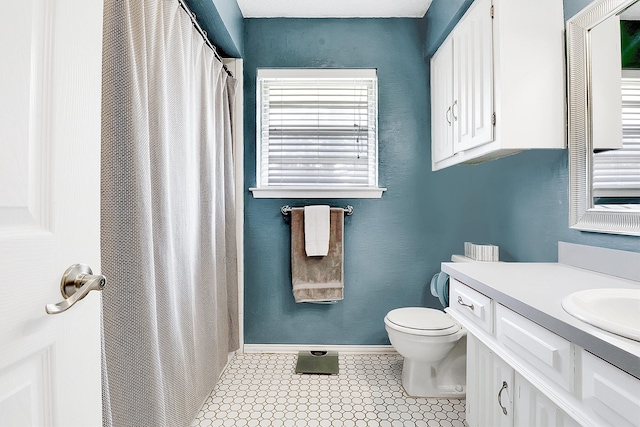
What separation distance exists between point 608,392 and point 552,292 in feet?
1.29

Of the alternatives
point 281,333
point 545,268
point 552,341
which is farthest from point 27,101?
point 281,333

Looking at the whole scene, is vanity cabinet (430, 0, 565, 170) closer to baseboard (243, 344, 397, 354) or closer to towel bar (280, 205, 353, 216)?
towel bar (280, 205, 353, 216)

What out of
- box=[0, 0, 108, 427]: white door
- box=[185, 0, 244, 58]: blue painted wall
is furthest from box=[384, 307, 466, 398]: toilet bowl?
box=[185, 0, 244, 58]: blue painted wall

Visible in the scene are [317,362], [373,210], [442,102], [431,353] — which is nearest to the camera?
Result: [431,353]

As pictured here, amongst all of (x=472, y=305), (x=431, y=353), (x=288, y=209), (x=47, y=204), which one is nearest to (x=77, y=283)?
(x=47, y=204)

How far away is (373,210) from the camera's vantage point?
2.54 meters

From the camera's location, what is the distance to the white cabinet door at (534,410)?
92 centimetres

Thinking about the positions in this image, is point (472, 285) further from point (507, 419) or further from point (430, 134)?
point (430, 134)

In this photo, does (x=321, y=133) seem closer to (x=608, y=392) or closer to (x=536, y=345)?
(x=536, y=345)

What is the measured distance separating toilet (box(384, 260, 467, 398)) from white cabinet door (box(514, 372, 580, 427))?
763 mm

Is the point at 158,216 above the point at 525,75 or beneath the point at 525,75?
beneath

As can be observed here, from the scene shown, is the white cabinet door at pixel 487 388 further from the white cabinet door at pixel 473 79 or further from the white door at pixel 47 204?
the white door at pixel 47 204

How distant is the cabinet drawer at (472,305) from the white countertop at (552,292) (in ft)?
0.11

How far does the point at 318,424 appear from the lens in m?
1.73
